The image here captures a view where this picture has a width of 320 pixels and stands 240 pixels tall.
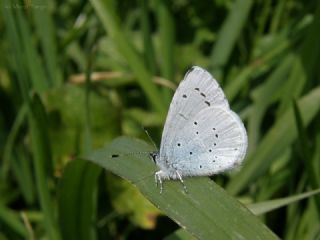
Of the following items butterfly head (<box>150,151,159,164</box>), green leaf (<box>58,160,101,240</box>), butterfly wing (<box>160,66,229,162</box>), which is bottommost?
green leaf (<box>58,160,101,240</box>)

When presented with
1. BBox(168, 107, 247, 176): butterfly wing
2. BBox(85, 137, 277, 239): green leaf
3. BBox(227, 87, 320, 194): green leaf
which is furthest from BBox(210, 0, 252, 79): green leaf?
BBox(85, 137, 277, 239): green leaf

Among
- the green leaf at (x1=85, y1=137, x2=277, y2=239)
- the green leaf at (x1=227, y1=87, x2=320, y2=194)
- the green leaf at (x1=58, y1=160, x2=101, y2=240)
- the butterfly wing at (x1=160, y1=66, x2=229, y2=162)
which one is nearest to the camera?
the green leaf at (x1=85, y1=137, x2=277, y2=239)

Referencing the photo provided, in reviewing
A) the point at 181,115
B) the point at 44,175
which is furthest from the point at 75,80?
the point at 181,115

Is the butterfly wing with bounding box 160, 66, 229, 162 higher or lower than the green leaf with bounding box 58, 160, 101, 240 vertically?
higher

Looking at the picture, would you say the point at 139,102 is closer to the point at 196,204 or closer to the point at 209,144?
the point at 209,144

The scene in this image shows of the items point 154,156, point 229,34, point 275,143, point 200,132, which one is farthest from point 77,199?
point 229,34

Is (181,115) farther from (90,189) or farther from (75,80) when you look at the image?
(75,80)

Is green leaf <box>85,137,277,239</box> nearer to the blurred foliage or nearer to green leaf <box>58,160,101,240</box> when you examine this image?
green leaf <box>58,160,101,240</box>

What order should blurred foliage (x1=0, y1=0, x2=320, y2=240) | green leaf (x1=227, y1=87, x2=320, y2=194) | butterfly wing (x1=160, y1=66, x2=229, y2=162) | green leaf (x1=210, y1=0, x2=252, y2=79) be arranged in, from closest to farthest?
1. butterfly wing (x1=160, y1=66, x2=229, y2=162)
2. blurred foliage (x1=0, y1=0, x2=320, y2=240)
3. green leaf (x1=227, y1=87, x2=320, y2=194)
4. green leaf (x1=210, y1=0, x2=252, y2=79)
